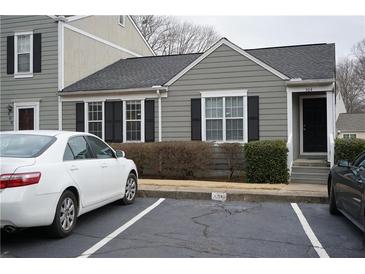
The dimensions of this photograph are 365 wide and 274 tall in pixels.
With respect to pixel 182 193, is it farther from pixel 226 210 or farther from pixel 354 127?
pixel 354 127

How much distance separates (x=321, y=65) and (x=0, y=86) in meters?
13.1

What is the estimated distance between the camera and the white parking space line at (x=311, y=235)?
467 cm

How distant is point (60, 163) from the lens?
16.9 ft

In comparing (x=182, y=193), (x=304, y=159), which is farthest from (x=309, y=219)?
(x=304, y=159)

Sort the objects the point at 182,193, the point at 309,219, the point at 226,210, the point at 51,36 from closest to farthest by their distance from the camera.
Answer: the point at 309,219
the point at 226,210
the point at 182,193
the point at 51,36

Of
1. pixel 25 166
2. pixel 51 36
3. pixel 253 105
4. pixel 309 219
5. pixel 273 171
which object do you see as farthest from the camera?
pixel 51 36

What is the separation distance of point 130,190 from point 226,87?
6052mm

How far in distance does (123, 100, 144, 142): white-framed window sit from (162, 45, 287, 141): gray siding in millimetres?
1045

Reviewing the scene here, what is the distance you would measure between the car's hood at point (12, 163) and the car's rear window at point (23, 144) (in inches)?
6.5

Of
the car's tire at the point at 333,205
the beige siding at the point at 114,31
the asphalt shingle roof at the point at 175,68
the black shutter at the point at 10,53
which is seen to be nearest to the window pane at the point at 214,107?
the asphalt shingle roof at the point at 175,68

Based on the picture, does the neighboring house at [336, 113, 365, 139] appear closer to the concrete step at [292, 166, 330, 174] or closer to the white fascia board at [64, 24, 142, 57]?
the white fascia board at [64, 24, 142, 57]

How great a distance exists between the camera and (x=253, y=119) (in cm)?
1192

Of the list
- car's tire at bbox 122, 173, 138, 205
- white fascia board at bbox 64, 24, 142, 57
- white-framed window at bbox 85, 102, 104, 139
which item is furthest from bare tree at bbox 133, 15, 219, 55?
car's tire at bbox 122, 173, 138, 205

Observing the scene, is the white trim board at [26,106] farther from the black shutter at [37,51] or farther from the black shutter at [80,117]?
the black shutter at [80,117]
